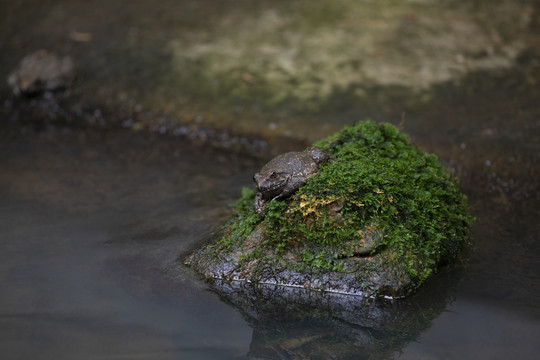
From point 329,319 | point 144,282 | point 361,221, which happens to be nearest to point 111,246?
point 144,282

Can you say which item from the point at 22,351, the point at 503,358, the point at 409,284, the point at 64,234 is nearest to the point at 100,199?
the point at 64,234

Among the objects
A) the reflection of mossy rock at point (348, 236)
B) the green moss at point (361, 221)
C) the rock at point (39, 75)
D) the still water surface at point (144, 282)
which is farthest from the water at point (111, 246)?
the rock at point (39, 75)

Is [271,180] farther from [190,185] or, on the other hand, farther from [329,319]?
[190,185]

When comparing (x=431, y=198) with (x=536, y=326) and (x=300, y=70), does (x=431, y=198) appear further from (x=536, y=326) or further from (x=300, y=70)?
(x=300, y=70)

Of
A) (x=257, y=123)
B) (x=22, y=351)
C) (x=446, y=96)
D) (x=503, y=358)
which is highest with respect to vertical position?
(x=446, y=96)

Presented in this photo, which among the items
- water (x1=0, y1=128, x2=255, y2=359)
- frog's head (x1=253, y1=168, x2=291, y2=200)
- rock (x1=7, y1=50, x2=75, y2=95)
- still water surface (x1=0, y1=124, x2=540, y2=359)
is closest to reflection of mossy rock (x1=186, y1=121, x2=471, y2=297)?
frog's head (x1=253, y1=168, x2=291, y2=200)

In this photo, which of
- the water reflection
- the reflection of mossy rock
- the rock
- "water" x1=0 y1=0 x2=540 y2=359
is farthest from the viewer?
the rock

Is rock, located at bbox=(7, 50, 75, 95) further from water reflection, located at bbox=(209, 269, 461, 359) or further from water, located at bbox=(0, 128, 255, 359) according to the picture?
water reflection, located at bbox=(209, 269, 461, 359)
